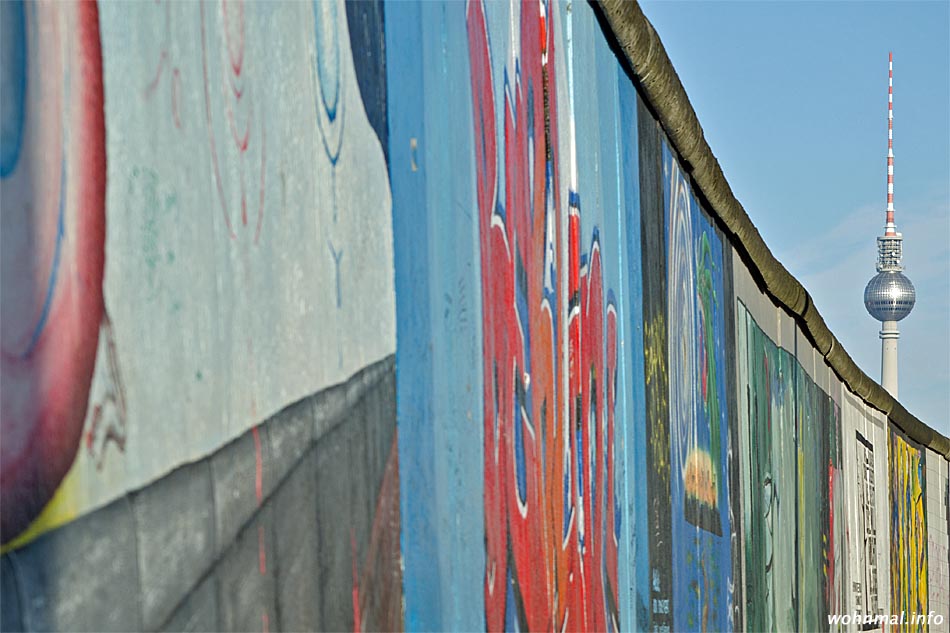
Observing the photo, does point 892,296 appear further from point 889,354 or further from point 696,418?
point 696,418

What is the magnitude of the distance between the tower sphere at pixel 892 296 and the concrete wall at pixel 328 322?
9481 centimetres

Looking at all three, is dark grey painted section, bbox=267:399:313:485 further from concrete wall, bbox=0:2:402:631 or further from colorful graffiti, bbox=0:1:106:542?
colorful graffiti, bbox=0:1:106:542

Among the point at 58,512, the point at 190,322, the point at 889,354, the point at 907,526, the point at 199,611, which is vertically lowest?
the point at 907,526

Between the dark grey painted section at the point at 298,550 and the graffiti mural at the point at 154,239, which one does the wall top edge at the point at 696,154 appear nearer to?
the graffiti mural at the point at 154,239

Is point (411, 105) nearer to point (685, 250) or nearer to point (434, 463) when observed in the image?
point (434, 463)

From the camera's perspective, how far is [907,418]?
14336mm

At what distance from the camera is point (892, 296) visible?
316ft

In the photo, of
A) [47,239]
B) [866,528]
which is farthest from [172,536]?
[866,528]

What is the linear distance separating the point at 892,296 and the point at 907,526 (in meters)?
85.1

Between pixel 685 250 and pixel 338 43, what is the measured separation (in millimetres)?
3660

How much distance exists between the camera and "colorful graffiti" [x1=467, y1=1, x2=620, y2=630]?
2.95m

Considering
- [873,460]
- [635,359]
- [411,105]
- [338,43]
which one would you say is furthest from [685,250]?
[873,460]

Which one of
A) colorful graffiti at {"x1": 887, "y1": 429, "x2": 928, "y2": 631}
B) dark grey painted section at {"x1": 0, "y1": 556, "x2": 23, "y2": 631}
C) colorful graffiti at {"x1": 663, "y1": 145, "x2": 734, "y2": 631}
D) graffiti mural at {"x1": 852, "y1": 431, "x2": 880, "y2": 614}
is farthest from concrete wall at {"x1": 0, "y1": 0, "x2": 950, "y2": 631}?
colorful graffiti at {"x1": 887, "y1": 429, "x2": 928, "y2": 631}

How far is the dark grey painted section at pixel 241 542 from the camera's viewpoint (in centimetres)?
131
